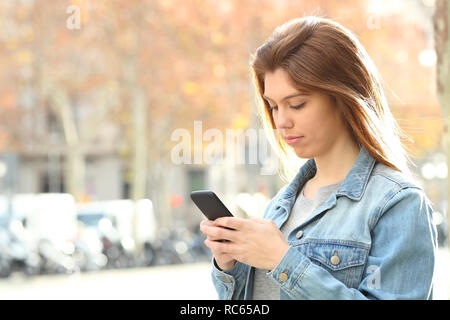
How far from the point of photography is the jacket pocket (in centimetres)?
141

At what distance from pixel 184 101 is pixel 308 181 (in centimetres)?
1663

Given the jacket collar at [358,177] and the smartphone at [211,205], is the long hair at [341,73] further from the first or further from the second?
the smartphone at [211,205]

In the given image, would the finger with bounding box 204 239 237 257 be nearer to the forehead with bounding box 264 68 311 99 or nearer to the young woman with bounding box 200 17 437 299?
the young woman with bounding box 200 17 437 299

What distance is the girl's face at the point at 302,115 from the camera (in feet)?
4.85

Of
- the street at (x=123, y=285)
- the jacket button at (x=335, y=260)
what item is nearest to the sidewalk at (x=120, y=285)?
the street at (x=123, y=285)

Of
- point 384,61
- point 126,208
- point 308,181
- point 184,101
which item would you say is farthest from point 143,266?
point 308,181

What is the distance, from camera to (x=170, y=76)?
15.9 m

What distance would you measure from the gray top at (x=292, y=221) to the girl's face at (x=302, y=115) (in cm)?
12

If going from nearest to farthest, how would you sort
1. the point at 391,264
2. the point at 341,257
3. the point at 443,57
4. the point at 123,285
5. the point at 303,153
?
1. the point at 391,264
2. the point at 341,257
3. the point at 303,153
4. the point at 443,57
5. the point at 123,285

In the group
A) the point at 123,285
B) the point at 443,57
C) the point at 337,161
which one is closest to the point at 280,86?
the point at 337,161

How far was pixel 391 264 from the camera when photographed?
4.33ft

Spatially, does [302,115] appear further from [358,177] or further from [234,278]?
[234,278]

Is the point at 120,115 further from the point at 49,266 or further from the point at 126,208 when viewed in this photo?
the point at 49,266

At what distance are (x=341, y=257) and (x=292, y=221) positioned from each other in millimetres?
245
